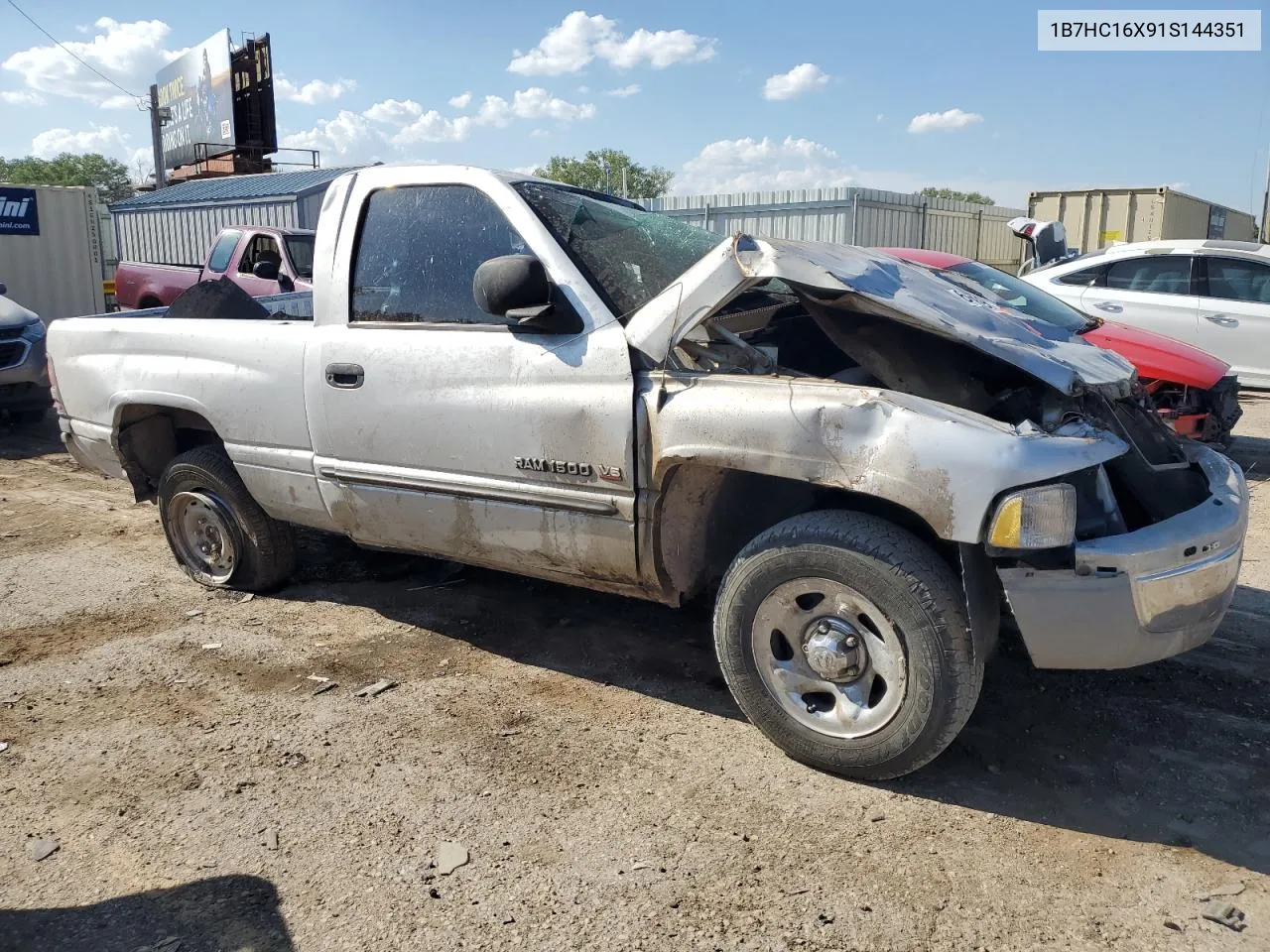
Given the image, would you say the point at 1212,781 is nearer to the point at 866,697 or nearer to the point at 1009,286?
the point at 866,697

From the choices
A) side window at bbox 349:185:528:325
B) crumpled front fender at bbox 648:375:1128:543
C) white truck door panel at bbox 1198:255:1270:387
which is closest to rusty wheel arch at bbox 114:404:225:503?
side window at bbox 349:185:528:325

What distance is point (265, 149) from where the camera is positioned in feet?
117

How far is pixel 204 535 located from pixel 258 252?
7939mm

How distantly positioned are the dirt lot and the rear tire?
1.20ft

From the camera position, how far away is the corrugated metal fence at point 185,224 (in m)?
21.3

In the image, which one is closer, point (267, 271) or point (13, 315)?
point (13, 315)

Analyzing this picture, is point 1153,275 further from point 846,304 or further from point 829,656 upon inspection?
point 829,656

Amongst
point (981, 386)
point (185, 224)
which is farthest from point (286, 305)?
point (185, 224)

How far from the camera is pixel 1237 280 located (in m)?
9.12

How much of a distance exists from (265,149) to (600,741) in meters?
37.0

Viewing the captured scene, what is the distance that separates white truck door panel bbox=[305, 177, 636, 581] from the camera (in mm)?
3443

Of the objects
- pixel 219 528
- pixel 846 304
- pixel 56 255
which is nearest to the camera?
pixel 846 304

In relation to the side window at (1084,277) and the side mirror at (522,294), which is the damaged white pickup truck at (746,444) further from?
the side window at (1084,277)

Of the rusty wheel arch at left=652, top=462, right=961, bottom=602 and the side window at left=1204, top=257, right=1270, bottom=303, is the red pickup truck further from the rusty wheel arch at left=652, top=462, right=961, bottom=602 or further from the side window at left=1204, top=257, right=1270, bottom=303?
the side window at left=1204, top=257, right=1270, bottom=303
